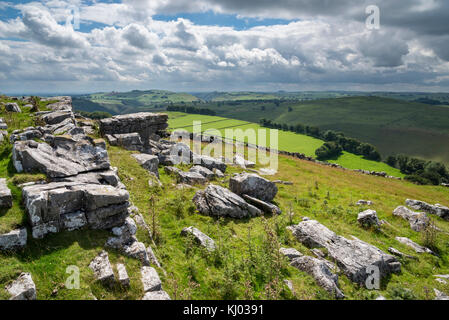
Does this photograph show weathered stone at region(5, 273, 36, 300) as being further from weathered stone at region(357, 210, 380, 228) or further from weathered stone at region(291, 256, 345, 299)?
weathered stone at region(357, 210, 380, 228)

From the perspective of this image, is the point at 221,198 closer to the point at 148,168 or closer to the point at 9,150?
the point at 148,168

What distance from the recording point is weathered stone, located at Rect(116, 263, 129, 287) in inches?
352

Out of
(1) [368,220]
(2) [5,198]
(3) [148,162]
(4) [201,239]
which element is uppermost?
(2) [5,198]

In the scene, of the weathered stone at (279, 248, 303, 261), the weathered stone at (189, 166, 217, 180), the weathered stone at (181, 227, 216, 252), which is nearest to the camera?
the weathered stone at (181, 227, 216, 252)

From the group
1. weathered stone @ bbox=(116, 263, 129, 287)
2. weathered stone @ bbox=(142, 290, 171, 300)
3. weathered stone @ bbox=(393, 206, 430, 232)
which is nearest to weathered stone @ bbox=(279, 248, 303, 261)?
weathered stone @ bbox=(142, 290, 171, 300)

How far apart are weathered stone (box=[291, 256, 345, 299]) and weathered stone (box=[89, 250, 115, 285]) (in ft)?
30.4

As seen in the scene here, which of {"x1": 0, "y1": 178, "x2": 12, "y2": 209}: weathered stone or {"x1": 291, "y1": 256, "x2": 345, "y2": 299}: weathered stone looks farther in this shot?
{"x1": 291, "y1": 256, "x2": 345, "y2": 299}: weathered stone

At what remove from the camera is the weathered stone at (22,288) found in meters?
7.27

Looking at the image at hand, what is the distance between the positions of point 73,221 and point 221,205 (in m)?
10.1

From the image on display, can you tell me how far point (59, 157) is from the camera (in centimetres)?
1369

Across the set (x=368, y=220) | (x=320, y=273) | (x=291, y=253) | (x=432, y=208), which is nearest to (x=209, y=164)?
(x=368, y=220)

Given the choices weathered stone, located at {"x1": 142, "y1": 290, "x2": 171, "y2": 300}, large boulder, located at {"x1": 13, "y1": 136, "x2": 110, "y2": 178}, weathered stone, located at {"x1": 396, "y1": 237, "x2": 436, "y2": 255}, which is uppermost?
large boulder, located at {"x1": 13, "y1": 136, "x2": 110, "y2": 178}

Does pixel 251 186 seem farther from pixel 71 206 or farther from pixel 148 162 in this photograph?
pixel 71 206

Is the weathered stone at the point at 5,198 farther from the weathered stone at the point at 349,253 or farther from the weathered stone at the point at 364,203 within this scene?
the weathered stone at the point at 364,203
